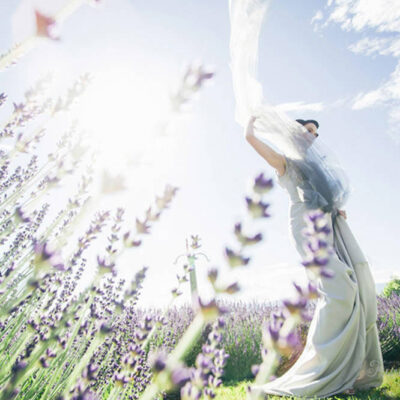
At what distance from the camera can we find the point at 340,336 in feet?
7.89

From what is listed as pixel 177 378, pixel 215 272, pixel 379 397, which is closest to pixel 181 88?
pixel 215 272

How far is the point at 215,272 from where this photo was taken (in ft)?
2.07

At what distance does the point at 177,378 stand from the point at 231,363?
3821mm

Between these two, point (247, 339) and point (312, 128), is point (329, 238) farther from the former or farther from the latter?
point (247, 339)

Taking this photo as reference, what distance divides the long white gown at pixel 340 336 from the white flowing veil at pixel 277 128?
0.20 m

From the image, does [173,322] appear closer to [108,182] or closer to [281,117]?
[281,117]

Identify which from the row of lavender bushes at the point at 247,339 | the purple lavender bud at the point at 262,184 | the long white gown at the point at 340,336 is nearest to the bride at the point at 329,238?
the long white gown at the point at 340,336

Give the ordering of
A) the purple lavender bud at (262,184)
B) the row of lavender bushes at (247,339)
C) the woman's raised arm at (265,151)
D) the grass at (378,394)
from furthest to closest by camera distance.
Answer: the row of lavender bushes at (247,339), the woman's raised arm at (265,151), the grass at (378,394), the purple lavender bud at (262,184)

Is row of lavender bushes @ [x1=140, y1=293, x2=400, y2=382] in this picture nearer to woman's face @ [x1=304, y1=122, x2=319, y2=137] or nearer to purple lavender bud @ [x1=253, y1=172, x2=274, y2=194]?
woman's face @ [x1=304, y1=122, x2=319, y2=137]

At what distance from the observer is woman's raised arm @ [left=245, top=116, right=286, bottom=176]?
8.63ft

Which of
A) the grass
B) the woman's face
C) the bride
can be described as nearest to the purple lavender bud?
the bride

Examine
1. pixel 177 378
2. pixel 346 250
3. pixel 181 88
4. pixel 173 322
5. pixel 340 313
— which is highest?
pixel 181 88

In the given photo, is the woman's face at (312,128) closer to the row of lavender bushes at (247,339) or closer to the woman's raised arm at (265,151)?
the woman's raised arm at (265,151)

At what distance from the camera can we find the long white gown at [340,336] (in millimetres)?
2422
